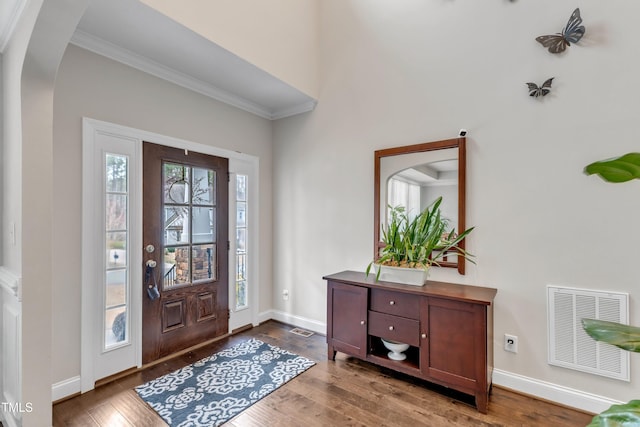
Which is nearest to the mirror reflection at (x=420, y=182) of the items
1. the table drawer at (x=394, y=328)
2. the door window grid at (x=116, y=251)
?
the table drawer at (x=394, y=328)

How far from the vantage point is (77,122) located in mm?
2207

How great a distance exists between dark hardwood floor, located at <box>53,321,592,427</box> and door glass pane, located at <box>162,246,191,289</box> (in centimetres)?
74

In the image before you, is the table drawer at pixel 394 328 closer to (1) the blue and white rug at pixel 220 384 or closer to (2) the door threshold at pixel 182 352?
(1) the blue and white rug at pixel 220 384

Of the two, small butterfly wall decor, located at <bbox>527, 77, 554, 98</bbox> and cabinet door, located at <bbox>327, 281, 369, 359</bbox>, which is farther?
cabinet door, located at <bbox>327, 281, 369, 359</bbox>

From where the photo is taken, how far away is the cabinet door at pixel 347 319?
255cm

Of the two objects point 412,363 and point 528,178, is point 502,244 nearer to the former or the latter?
point 528,178

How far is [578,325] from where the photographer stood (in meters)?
2.05

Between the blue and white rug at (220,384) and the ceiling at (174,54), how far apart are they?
8.43 ft

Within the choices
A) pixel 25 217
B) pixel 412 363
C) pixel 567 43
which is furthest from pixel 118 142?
pixel 567 43

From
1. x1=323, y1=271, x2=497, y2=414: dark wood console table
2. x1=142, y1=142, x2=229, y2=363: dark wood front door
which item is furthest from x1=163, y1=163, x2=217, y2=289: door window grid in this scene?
x1=323, y1=271, x2=497, y2=414: dark wood console table

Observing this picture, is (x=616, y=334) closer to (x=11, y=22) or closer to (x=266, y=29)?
(x=266, y=29)

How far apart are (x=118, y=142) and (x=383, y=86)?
7.85ft

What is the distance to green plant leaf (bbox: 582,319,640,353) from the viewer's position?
0.76 metres

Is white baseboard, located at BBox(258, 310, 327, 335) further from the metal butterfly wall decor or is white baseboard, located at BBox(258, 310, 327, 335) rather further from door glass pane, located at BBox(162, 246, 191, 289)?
the metal butterfly wall decor
